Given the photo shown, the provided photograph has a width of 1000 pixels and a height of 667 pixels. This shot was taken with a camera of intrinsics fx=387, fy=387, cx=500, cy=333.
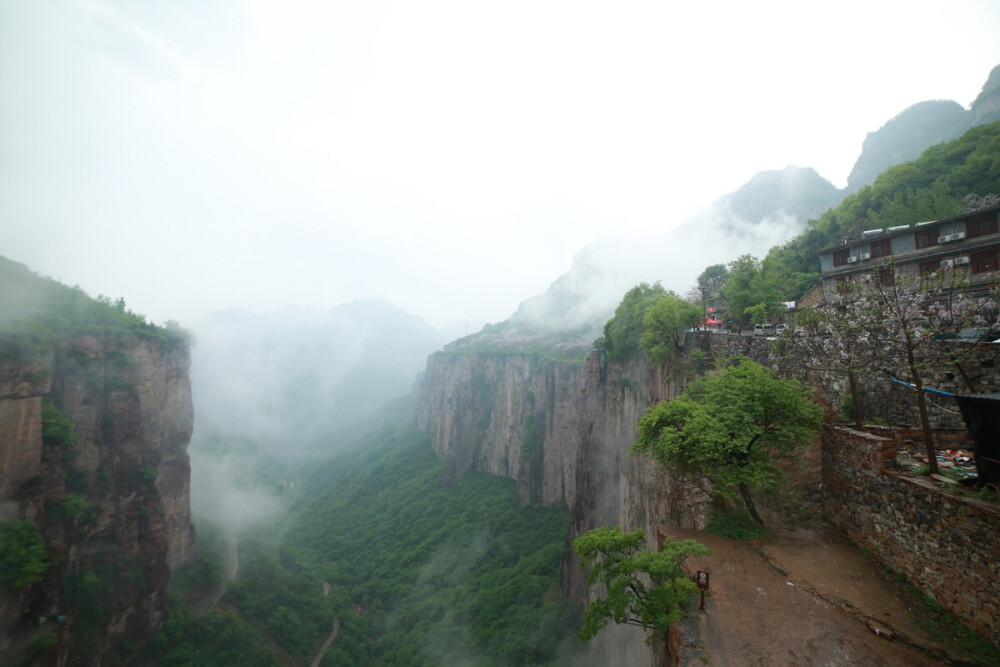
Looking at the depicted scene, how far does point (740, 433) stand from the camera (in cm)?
1136

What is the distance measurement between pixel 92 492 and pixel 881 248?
56.8 meters

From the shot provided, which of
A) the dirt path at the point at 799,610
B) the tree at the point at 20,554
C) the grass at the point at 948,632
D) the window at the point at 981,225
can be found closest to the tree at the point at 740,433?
the dirt path at the point at 799,610

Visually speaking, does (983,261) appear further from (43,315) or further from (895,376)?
(43,315)

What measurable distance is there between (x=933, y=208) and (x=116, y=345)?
63320 millimetres

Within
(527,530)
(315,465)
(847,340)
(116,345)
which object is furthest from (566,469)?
(315,465)

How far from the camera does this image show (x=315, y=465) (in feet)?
312

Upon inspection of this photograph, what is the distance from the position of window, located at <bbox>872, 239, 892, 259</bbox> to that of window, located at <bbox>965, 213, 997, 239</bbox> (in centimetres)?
350

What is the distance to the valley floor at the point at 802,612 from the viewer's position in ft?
23.9

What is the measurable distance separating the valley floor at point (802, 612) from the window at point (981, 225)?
2373 cm

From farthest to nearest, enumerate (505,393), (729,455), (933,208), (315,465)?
(315,465), (505,393), (933,208), (729,455)

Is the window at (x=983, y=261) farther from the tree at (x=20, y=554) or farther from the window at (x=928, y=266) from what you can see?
the tree at (x=20, y=554)

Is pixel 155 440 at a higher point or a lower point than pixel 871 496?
lower

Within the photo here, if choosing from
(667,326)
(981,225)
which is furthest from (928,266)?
(667,326)

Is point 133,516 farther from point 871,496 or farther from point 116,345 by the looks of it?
point 871,496
